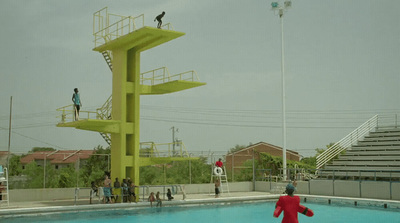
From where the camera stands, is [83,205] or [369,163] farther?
[369,163]

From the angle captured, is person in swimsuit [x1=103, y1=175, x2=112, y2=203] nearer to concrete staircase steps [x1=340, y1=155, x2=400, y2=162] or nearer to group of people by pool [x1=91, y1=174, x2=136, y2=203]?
group of people by pool [x1=91, y1=174, x2=136, y2=203]

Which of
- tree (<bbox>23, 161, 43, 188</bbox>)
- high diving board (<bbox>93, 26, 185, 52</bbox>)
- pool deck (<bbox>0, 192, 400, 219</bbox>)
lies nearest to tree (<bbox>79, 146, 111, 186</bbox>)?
tree (<bbox>23, 161, 43, 188</bbox>)

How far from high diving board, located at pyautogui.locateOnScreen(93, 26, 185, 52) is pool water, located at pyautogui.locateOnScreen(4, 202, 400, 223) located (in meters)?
6.98

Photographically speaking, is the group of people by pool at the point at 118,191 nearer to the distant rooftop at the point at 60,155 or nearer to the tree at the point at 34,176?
the distant rooftop at the point at 60,155

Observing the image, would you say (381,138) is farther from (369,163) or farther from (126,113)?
(126,113)

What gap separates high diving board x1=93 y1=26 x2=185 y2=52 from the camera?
19320 mm

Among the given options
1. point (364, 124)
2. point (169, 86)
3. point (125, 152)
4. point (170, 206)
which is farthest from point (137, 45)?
point (364, 124)

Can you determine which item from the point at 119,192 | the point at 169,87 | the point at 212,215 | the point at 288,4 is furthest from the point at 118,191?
the point at 288,4

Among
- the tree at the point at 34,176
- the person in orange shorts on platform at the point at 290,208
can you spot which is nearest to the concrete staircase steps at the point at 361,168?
the person in orange shorts on platform at the point at 290,208

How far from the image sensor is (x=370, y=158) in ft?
81.3

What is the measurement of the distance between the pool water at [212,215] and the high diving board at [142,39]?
698 cm

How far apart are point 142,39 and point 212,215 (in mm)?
7872

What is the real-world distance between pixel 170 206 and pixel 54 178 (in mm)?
15573

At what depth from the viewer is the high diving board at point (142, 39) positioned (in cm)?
1932
